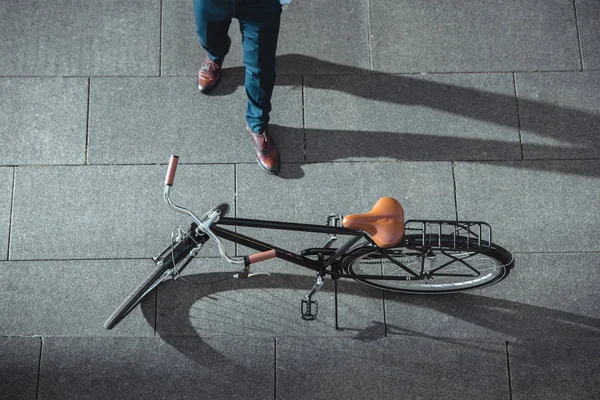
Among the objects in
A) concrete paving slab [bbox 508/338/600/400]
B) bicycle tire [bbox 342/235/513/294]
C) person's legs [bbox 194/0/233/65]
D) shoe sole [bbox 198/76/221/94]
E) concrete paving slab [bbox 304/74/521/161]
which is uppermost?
person's legs [bbox 194/0/233/65]

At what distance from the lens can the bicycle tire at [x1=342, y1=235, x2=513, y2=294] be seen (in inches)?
143

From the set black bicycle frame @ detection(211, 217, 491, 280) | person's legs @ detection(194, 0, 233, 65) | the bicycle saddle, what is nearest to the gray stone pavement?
person's legs @ detection(194, 0, 233, 65)

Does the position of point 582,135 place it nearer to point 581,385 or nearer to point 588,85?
point 588,85

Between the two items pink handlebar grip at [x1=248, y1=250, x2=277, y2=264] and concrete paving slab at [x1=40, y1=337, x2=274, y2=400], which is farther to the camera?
concrete paving slab at [x1=40, y1=337, x2=274, y2=400]

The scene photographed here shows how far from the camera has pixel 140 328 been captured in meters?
4.30

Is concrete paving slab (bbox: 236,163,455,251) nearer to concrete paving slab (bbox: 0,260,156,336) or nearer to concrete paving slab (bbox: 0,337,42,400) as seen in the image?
concrete paving slab (bbox: 0,260,156,336)

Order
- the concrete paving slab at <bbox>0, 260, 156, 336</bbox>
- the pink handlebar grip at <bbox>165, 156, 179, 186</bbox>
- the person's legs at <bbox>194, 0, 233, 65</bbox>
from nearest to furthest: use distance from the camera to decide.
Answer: the pink handlebar grip at <bbox>165, 156, 179, 186</bbox> → the person's legs at <bbox>194, 0, 233, 65</bbox> → the concrete paving slab at <bbox>0, 260, 156, 336</bbox>

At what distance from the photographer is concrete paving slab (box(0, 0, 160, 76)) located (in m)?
4.69

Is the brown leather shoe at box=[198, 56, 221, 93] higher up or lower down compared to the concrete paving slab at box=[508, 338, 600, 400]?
higher up

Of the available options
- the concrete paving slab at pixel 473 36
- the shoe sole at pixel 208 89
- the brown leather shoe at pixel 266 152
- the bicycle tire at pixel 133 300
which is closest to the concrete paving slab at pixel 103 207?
the brown leather shoe at pixel 266 152

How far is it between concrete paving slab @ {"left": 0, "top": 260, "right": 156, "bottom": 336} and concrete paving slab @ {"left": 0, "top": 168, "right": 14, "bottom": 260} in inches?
5.2

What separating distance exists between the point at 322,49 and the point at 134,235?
6.62 feet

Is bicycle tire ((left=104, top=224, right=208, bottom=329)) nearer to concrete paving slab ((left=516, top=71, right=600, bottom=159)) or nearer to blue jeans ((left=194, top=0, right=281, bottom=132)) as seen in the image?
blue jeans ((left=194, top=0, right=281, bottom=132))

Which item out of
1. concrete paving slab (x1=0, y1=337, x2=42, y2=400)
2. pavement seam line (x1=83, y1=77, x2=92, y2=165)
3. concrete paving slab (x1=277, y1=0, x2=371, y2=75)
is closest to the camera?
A: concrete paving slab (x1=0, y1=337, x2=42, y2=400)
